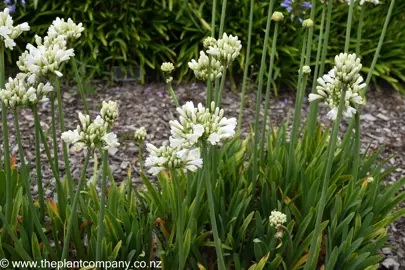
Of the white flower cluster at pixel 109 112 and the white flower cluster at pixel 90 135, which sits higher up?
the white flower cluster at pixel 109 112

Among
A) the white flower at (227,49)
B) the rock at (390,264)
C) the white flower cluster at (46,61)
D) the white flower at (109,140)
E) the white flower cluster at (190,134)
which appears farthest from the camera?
the rock at (390,264)

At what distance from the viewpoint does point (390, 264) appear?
267cm

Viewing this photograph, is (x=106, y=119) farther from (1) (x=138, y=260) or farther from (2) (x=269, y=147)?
(2) (x=269, y=147)

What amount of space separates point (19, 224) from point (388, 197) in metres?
1.74

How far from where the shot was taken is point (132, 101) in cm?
452

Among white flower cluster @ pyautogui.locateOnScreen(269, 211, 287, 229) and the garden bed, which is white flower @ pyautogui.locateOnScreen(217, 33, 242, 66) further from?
the garden bed

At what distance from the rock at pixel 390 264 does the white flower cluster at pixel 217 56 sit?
140 cm

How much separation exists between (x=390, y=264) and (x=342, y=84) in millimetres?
1496

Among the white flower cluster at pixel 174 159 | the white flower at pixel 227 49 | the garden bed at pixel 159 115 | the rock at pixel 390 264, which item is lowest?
the rock at pixel 390 264

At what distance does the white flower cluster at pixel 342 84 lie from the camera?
149 centimetres

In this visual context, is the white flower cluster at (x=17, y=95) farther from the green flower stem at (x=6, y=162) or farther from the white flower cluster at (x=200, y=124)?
the white flower cluster at (x=200, y=124)

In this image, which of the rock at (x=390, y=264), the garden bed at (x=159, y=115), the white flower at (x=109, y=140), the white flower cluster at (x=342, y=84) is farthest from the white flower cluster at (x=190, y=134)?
the garden bed at (x=159, y=115)

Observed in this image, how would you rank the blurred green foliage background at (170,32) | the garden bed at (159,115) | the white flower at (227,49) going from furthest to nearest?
the blurred green foliage background at (170,32)
the garden bed at (159,115)
the white flower at (227,49)

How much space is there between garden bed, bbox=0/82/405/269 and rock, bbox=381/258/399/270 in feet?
3.04
